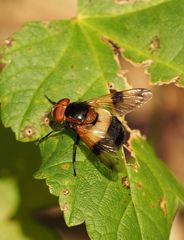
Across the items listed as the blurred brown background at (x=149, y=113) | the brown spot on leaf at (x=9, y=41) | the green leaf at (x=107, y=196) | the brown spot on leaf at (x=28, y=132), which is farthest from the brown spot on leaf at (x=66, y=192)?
the blurred brown background at (x=149, y=113)

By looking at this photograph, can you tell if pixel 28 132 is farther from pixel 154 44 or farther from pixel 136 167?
pixel 154 44

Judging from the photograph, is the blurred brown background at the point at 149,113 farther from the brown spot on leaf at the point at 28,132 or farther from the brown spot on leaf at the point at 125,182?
the brown spot on leaf at the point at 125,182

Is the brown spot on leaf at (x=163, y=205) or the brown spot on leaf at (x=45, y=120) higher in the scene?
the brown spot on leaf at (x=45, y=120)

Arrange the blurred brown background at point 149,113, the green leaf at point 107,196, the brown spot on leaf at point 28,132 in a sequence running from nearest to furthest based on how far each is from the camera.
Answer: the green leaf at point 107,196 → the brown spot on leaf at point 28,132 → the blurred brown background at point 149,113

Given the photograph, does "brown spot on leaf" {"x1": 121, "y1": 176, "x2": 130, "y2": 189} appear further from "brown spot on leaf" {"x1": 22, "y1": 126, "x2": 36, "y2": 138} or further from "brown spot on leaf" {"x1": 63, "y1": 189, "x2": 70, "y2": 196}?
"brown spot on leaf" {"x1": 22, "y1": 126, "x2": 36, "y2": 138}

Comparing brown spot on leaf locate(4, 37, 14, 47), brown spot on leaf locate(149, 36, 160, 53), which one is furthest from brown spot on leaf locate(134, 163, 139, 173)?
brown spot on leaf locate(4, 37, 14, 47)

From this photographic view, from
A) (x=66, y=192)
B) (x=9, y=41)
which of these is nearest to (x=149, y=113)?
(x=9, y=41)

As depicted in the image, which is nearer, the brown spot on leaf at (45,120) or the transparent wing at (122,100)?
the brown spot on leaf at (45,120)
